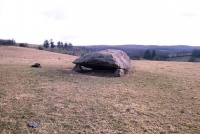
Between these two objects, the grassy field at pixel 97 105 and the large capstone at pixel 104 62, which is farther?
the large capstone at pixel 104 62

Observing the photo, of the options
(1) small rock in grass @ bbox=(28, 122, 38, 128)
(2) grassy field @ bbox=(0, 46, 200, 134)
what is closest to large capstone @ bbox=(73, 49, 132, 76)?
(2) grassy field @ bbox=(0, 46, 200, 134)

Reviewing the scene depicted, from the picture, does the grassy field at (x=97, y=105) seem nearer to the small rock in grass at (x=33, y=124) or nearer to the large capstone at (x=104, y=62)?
the small rock in grass at (x=33, y=124)

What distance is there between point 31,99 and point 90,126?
381cm

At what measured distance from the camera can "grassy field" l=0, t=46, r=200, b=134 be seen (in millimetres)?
8109

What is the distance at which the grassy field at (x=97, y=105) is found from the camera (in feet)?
26.6

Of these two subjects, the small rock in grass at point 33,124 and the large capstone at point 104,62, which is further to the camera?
the large capstone at point 104,62

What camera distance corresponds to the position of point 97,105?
1005cm

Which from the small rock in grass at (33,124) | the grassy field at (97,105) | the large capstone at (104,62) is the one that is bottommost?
the small rock in grass at (33,124)

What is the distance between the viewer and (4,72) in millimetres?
16281

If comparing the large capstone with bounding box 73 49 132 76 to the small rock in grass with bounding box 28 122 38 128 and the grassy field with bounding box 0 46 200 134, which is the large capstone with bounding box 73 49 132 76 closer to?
the grassy field with bounding box 0 46 200 134

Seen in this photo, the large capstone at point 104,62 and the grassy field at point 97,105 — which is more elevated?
the large capstone at point 104,62

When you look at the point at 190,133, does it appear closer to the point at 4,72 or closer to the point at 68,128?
the point at 68,128

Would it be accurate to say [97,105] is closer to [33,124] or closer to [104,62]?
[33,124]

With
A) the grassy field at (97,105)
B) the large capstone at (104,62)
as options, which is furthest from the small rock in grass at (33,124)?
the large capstone at (104,62)
